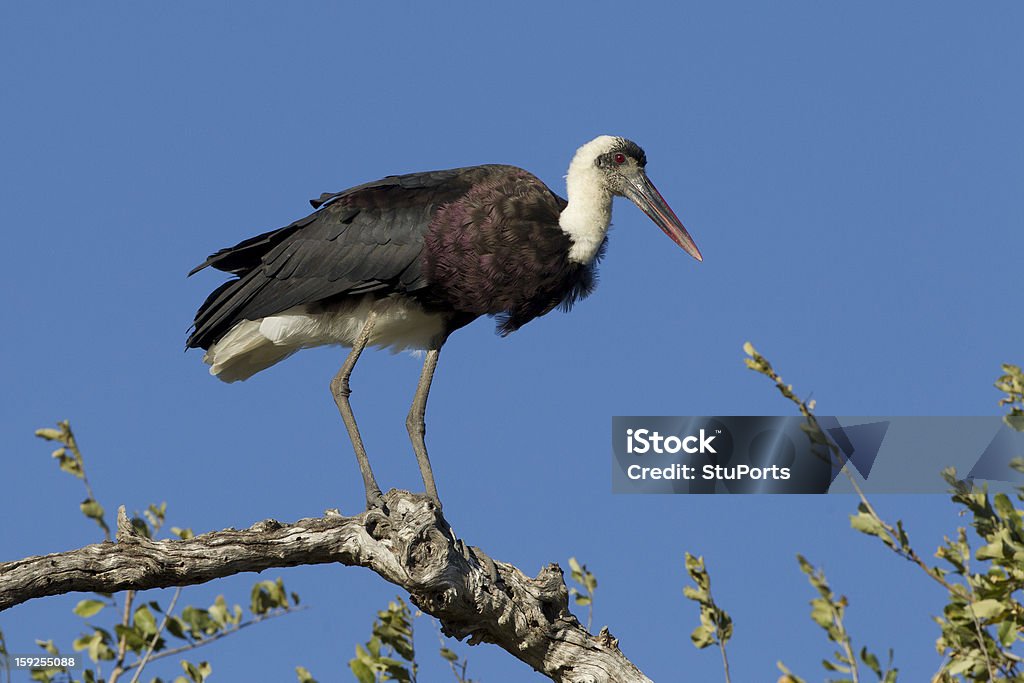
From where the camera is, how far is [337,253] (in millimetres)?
8344

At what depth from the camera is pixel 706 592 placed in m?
4.54

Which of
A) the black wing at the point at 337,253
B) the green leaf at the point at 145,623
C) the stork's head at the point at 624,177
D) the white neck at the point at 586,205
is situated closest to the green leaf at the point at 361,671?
the green leaf at the point at 145,623

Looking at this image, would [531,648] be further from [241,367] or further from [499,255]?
[241,367]

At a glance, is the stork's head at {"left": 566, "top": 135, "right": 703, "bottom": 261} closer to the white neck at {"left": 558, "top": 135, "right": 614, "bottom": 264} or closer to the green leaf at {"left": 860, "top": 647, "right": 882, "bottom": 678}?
the white neck at {"left": 558, "top": 135, "right": 614, "bottom": 264}

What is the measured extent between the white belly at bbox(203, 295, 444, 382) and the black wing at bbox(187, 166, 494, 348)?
95mm

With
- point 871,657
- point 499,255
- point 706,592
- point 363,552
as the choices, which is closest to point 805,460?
point 499,255

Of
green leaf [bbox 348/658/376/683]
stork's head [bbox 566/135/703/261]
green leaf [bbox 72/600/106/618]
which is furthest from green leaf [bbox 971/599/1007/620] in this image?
stork's head [bbox 566/135/703/261]

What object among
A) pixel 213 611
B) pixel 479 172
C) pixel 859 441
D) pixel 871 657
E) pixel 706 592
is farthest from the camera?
pixel 479 172

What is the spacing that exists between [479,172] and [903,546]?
4957mm

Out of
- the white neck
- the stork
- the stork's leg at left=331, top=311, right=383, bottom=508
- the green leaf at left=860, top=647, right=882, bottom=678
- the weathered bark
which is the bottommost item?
the green leaf at left=860, top=647, right=882, bottom=678

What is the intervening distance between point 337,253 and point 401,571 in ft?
9.16

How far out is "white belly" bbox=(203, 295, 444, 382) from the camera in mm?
8352

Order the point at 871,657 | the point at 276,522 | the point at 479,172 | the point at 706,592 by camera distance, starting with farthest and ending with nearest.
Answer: the point at 479,172 → the point at 276,522 → the point at 706,592 → the point at 871,657

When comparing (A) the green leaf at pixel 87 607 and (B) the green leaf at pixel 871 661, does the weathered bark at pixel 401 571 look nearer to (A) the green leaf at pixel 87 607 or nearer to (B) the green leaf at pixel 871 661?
(A) the green leaf at pixel 87 607
